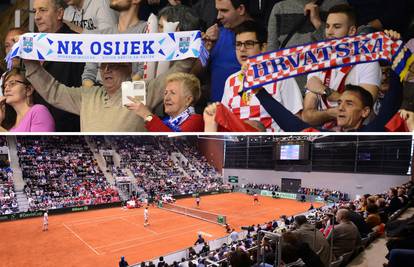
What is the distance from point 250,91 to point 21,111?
2.85 m

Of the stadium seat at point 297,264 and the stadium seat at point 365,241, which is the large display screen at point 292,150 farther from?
the stadium seat at point 297,264

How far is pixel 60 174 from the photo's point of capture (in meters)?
20.7

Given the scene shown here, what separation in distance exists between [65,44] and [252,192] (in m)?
26.1

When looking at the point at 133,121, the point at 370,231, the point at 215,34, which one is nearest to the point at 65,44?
the point at 133,121

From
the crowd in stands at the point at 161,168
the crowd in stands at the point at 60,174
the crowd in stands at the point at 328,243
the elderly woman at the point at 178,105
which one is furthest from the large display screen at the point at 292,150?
the elderly woman at the point at 178,105

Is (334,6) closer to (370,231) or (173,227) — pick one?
(370,231)

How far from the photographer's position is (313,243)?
2.85m

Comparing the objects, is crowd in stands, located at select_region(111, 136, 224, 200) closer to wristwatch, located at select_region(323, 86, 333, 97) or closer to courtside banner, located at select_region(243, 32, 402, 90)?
courtside banner, located at select_region(243, 32, 402, 90)

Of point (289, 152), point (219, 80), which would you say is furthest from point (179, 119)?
point (289, 152)

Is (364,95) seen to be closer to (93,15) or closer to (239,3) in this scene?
(239,3)

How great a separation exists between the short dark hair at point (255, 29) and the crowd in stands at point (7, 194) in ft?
54.0

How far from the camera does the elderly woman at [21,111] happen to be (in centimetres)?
372

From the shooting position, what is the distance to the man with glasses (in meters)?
3.39

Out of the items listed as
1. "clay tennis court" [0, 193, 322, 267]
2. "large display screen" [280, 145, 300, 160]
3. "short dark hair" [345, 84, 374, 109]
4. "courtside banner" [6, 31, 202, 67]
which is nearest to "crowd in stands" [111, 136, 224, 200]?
"clay tennis court" [0, 193, 322, 267]
